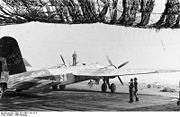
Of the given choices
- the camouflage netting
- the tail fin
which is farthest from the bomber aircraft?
the camouflage netting

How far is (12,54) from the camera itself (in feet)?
16.8

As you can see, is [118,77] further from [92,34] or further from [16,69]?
[16,69]

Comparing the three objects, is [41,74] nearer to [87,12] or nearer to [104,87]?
[104,87]

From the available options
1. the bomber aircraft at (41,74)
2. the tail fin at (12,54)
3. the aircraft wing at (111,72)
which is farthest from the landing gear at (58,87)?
the tail fin at (12,54)

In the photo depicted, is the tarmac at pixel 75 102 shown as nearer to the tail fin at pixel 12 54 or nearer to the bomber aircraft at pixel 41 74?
the bomber aircraft at pixel 41 74

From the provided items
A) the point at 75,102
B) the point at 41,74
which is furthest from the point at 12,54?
the point at 75,102

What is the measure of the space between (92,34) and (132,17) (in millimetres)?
575

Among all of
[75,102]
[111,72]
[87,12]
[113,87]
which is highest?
[87,12]

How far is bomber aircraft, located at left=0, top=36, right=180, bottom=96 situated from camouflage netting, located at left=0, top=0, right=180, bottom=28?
37 cm

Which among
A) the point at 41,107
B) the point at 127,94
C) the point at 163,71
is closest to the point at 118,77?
the point at 127,94

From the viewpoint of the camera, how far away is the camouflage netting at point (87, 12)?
5.16 meters

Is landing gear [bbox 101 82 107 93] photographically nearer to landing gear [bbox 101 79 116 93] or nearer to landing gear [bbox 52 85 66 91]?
landing gear [bbox 101 79 116 93]

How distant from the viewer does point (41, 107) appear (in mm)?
5180

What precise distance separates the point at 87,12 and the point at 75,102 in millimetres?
1193
